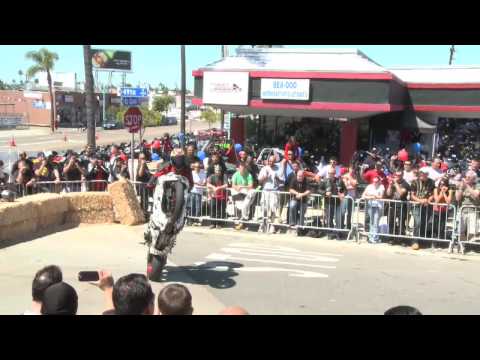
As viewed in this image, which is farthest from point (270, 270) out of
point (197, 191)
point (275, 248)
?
point (197, 191)

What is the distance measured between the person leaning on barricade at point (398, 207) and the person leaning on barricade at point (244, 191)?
9.12 ft

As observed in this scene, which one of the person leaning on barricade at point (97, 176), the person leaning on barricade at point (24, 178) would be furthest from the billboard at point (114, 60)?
the person leaning on barricade at point (24, 178)

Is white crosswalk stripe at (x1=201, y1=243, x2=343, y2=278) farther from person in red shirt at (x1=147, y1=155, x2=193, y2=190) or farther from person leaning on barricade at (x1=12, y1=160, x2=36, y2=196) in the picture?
person leaning on barricade at (x1=12, y1=160, x2=36, y2=196)

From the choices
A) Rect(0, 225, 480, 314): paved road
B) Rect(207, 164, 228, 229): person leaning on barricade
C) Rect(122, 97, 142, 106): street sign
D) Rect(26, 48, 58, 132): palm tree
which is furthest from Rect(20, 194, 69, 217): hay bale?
Rect(26, 48, 58, 132): palm tree

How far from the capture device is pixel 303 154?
69.6 feet

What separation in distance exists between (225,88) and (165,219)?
14356 millimetres

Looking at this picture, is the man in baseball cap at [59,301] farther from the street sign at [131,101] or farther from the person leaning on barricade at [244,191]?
the street sign at [131,101]

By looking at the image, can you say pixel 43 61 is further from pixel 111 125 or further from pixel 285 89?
pixel 285 89

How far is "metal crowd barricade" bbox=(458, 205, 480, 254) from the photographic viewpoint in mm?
10172

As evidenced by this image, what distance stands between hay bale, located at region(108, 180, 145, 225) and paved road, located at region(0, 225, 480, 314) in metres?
0.38

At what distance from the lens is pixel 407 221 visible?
35.2 ft
